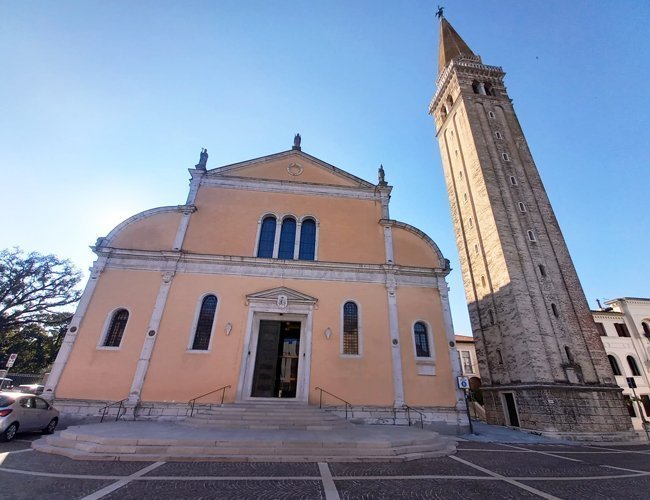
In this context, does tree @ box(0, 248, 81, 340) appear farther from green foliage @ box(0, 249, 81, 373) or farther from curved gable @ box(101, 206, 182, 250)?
curved gable @ box(101, 206, 182, 250)

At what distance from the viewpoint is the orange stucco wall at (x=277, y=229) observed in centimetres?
1448

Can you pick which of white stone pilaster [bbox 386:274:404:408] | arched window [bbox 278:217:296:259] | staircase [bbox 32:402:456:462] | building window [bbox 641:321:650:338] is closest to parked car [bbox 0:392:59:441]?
staircase [bbox 32:402:456:462]

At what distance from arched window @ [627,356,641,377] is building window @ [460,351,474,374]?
12.3 m

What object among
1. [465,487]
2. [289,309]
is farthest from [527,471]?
[289,309]

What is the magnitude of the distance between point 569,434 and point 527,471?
10.6m

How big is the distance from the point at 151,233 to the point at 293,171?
8.09 meters

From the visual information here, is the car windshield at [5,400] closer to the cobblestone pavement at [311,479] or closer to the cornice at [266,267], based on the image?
the cobblestone pavement at [311,479]

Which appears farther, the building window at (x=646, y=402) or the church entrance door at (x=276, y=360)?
the building window at (x=646, y=402)

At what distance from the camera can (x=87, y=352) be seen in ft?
38.2

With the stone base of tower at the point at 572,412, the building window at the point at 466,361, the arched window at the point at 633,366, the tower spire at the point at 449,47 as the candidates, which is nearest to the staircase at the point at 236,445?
the stone base of tower at the point at 572,412

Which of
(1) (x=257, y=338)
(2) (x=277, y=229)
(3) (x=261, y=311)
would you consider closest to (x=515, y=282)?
(2) (x=277, y=229)

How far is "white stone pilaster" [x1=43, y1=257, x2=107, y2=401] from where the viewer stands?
10984 millimetres

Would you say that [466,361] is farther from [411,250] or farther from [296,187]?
[296,187]

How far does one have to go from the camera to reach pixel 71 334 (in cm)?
1181
